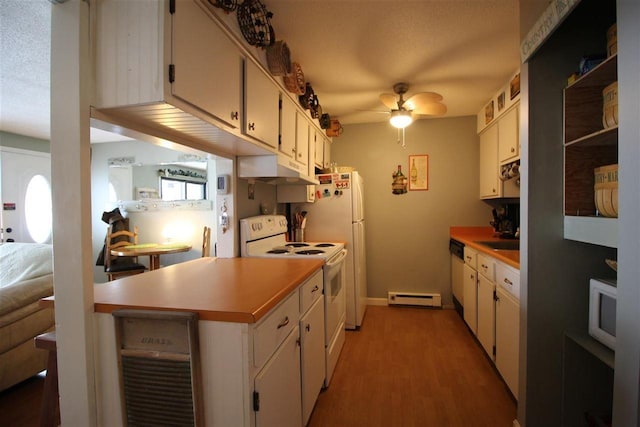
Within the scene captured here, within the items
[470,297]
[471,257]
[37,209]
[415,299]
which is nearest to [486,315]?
[470,297]

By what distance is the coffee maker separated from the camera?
3.03 meters

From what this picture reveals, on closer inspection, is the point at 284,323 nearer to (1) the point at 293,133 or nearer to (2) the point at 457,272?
(1) the point at 293,133

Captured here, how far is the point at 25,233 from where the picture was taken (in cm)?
400

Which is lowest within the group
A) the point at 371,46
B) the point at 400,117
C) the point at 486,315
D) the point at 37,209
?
the point at 486,315

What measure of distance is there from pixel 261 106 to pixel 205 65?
1.75 ft

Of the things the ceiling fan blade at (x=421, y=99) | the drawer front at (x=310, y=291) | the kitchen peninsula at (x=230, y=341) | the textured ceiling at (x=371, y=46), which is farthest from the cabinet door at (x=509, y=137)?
the kitchen peninsula at (x=230, y=341)

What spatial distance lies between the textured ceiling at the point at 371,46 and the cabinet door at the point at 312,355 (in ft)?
5.72

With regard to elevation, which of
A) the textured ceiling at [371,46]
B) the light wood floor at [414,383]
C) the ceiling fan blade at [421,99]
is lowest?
the light wood floor at [414,383]

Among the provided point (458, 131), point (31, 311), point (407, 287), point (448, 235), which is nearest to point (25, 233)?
point (31, 311)

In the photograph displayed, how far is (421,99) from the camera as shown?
241 cm

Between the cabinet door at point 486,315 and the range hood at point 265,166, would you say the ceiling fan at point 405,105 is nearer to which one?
the range hood at point 265,166

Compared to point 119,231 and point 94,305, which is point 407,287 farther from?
point 119,231

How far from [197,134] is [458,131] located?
3.19m

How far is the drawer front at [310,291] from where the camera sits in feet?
5.02
